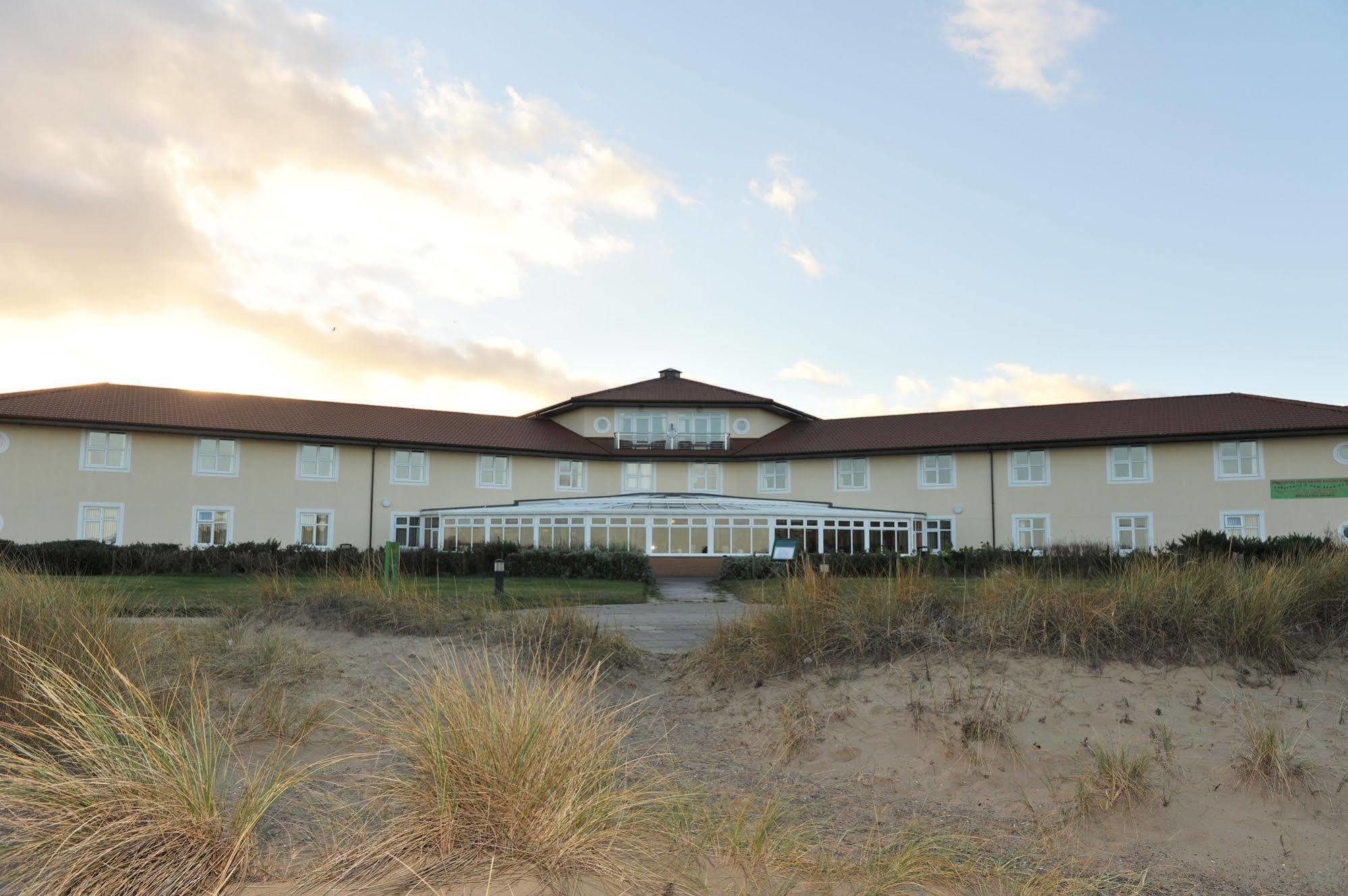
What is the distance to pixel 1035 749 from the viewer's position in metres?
6.70

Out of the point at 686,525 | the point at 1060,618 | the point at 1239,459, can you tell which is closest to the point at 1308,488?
→ the point at 1239,459

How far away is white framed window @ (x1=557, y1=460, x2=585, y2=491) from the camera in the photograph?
1468 inches

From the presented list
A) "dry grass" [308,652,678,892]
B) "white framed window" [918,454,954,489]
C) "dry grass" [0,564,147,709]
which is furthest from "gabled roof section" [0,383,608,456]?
"dry grass" [308,652,678,892]

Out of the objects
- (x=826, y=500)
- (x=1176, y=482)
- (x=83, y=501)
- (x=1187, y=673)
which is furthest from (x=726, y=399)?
(x=1187, y=673)

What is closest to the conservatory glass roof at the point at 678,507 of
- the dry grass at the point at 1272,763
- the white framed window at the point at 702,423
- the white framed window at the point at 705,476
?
the white framed window at the point at 705,476

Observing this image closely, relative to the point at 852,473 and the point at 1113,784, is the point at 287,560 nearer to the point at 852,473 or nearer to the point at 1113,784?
the point at 852,473

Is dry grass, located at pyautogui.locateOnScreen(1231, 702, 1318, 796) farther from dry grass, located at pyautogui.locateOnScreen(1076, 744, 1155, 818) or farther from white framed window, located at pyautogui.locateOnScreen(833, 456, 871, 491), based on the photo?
white framed window, located at pyautogui.locateOnScreen(833, 456, 871, 491)

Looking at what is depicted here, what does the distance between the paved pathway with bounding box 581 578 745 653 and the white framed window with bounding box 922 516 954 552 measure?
14342 millimetres

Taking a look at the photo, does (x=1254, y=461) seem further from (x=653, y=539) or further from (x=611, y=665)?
(x=611, y=665)

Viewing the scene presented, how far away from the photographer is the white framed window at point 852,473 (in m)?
35.8

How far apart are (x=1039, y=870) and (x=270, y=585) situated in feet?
29.7

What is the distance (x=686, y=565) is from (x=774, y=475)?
8439 millimetres

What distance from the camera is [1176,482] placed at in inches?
1212

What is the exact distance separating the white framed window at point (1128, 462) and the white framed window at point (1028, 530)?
8.53ft
